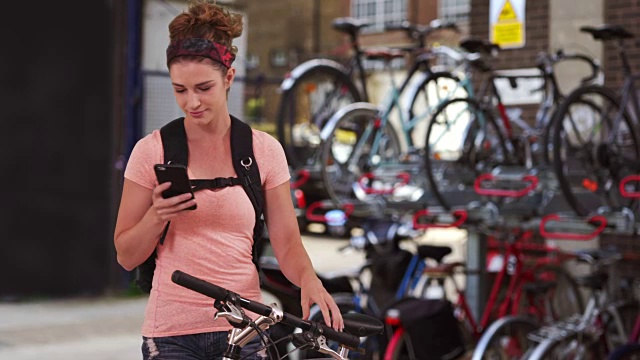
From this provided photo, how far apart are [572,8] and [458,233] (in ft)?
56.6

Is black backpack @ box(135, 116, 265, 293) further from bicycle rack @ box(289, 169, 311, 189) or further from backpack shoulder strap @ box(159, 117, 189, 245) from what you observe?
bicycle rack @ box(289, 169, 311, 189)

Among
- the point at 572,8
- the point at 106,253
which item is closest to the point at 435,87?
the point at 572,8

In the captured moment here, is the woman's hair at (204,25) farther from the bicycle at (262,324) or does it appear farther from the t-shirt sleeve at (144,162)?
the bicycle at (262,324)

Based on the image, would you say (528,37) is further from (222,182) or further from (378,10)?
(378,10)

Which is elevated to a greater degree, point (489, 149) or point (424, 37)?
point (424, 37)

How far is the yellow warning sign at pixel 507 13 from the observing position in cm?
979

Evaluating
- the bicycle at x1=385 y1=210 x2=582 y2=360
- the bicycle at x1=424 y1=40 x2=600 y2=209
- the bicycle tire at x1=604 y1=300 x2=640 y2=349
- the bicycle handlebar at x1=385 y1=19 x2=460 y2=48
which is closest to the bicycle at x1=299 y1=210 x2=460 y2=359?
the bicycle at x1=385 y1=210 x2=582 y2=360

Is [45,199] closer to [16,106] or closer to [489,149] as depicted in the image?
[16,106]

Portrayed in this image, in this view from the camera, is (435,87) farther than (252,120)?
No

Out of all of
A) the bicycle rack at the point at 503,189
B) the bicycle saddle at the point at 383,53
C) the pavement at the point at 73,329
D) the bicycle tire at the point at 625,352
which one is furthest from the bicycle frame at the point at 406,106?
the bicycle tire at the point at 625,352

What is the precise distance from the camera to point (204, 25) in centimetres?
273

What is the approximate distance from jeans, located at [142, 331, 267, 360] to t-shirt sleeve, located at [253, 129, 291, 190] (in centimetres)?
38

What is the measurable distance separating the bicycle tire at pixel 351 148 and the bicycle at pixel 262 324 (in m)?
4.72

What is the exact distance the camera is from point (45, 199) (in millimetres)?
11875
